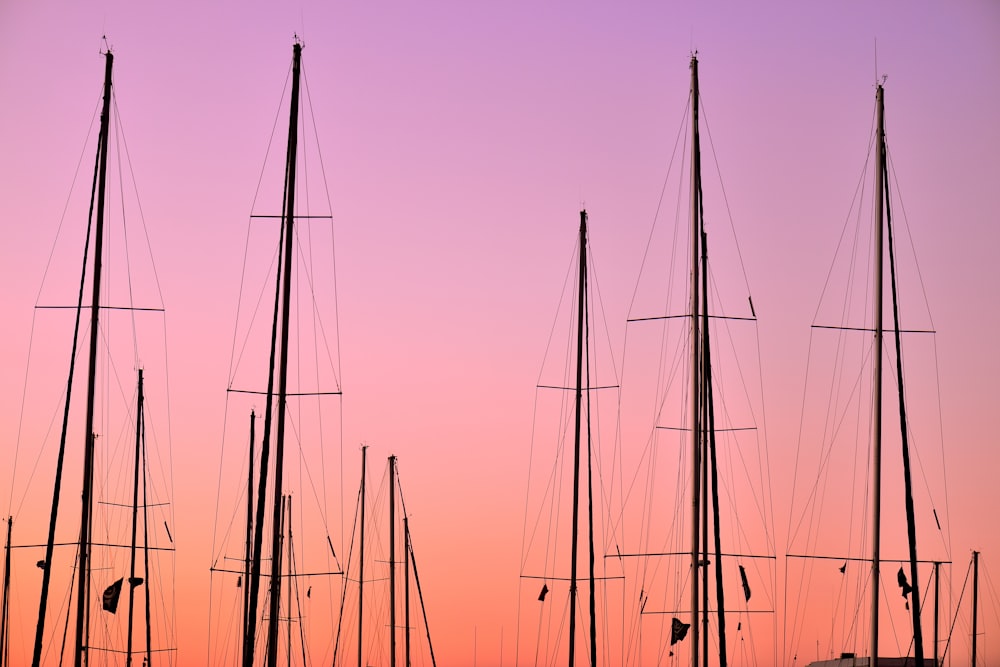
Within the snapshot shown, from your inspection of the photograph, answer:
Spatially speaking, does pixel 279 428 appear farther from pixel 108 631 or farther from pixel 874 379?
pixel 108 631

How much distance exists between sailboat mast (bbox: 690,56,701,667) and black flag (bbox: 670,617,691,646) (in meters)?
1.60

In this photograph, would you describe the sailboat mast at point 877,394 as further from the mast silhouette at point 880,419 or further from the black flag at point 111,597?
the black flag at point 111,597

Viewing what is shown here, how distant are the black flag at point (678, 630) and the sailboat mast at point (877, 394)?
3953 millimetres

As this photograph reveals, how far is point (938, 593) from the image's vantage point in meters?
59.0

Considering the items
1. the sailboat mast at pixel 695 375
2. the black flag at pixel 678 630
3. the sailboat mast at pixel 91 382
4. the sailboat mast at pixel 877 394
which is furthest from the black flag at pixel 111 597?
the sailboat mast at pixel 877 394

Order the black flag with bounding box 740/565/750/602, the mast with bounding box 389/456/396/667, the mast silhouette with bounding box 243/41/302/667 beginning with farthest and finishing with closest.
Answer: the mast with bounding box 389/456/396/667 < the black flag with bounding box 740/565/750/602 < the mast silhouette with bounding box 243/41/302/667

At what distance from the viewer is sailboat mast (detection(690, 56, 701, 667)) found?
34.3 m

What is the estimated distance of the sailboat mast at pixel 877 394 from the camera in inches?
1364

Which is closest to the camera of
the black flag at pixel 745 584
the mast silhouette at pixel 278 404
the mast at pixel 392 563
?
the mast silhouette at pixel 278 404

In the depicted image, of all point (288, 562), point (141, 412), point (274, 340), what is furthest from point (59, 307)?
point (288, 562)

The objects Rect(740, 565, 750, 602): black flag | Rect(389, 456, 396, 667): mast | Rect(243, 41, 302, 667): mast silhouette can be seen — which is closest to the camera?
Rect(243, 41, 302, 667): mast silhouette

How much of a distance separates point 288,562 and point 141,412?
10.0m

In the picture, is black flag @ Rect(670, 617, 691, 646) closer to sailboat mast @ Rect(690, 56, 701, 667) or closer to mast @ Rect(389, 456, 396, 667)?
sailboat mast @ Rect(690, 56, 701, 667)

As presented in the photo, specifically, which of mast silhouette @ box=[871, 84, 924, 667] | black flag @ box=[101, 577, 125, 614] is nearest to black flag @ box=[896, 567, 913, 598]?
mast silhouette @ box=[871, 84, 924, 667]
